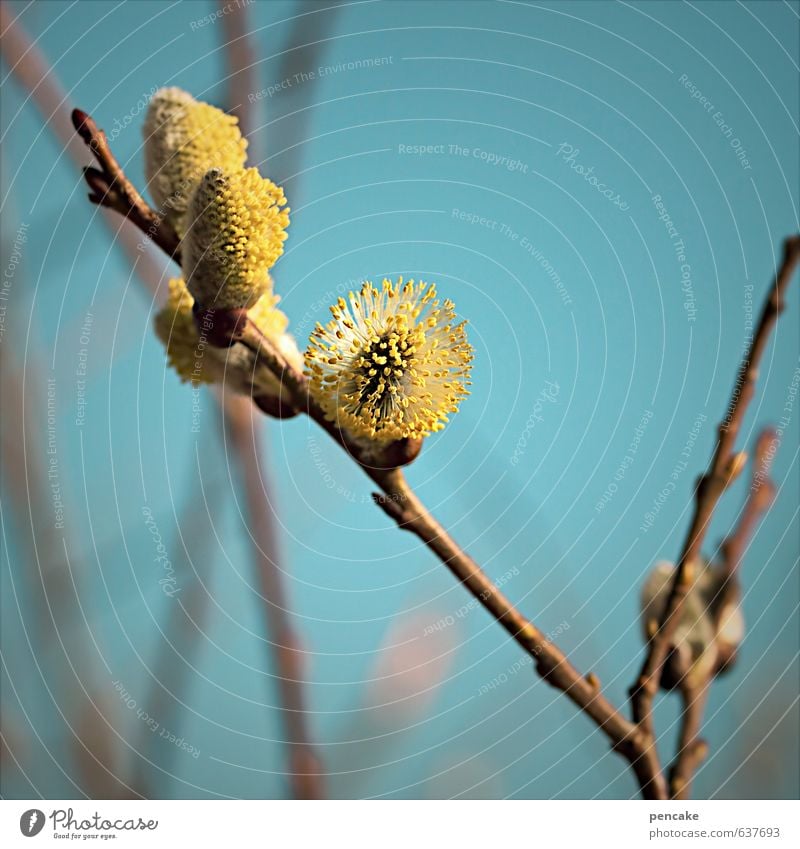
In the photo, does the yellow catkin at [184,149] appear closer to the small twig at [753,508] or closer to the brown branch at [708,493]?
the brown branch at [708,493]

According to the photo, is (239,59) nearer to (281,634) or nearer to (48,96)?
(48,96)

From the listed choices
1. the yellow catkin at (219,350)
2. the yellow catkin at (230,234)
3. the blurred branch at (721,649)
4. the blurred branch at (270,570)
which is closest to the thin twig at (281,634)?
the blurred branch at (270,570)

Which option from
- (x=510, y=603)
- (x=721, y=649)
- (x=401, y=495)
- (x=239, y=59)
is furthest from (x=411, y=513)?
(x=239, y=59)

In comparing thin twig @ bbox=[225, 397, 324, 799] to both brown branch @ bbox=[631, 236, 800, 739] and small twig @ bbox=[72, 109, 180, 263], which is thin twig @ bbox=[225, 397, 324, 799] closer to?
small twig @ bbox=[72, 109, 180, 263]

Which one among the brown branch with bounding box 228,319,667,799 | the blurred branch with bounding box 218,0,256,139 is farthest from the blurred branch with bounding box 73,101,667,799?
the blurred branch with bounding box 218,0,256,139
